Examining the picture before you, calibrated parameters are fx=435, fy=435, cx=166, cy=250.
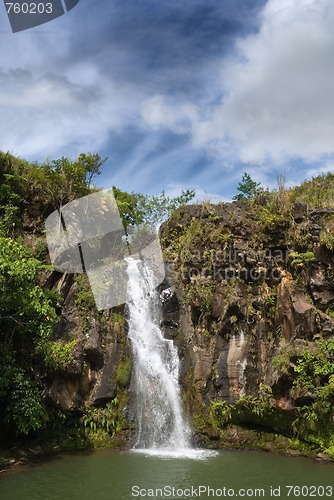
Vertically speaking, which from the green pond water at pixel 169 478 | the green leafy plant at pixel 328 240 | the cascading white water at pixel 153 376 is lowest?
the green pond water at pixel 169 478

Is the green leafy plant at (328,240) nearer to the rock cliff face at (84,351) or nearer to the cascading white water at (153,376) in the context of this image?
the cascading white water at (153,376)

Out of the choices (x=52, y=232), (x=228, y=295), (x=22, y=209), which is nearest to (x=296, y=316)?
(x=228, y=295)

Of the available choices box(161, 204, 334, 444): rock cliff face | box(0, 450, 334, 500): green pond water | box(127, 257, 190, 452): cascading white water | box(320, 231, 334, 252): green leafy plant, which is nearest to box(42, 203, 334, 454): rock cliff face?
box(161, 204, 334, 444): rock cliff face

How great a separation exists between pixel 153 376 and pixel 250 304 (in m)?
4.74

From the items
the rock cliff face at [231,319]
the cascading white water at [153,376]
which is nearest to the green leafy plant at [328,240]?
the rock cliff face at [231,319]

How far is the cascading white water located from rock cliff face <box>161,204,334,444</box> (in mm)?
568

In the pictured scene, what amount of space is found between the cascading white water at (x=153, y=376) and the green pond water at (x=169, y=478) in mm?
1565

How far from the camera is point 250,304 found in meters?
17.0

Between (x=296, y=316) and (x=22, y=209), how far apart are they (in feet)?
44.4

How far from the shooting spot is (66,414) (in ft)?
51.1

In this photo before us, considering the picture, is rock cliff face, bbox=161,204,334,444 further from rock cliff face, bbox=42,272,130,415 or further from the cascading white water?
rock cliff face, bbox=42,272,130,415

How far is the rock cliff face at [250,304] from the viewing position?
50.4 ft

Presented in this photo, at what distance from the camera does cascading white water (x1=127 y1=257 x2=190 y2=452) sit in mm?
15391

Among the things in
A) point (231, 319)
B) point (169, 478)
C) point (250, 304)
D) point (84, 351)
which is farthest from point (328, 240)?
point (84, 351)
